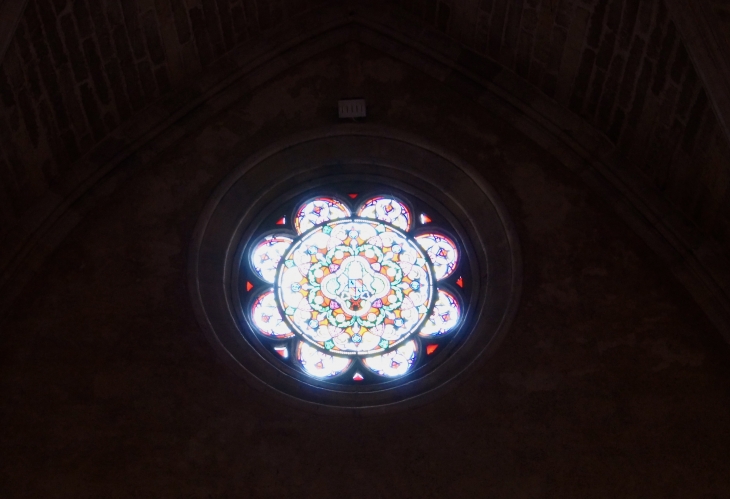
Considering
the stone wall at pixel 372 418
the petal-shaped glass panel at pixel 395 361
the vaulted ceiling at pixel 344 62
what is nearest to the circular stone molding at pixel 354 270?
the petal-shaped glass panel at pixel 395 361

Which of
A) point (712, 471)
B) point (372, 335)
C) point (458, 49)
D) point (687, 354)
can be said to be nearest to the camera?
point (712, 471)

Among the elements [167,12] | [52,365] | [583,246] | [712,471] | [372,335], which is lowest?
[712,471]

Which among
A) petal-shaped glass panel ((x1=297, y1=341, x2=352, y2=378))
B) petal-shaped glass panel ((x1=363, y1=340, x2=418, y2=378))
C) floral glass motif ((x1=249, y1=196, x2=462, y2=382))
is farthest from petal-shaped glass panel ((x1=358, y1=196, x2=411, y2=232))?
petal-shaped glass panel ((x1=297, y1=341, x2=352, y2=378))

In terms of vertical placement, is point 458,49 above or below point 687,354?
above

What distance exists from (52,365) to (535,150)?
3.63 metres

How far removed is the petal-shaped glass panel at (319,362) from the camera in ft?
26.1

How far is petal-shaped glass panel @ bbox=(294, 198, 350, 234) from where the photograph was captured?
28.0 feet

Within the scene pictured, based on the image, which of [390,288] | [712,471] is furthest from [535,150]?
[712,471]

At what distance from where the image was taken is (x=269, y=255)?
839cm

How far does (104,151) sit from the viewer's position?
8281 millimetres

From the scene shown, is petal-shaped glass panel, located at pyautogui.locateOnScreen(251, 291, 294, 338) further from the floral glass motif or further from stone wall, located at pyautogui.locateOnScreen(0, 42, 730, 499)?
stone wall, located at pyautogui.locateOnScreen(0, 42, 730, 499)

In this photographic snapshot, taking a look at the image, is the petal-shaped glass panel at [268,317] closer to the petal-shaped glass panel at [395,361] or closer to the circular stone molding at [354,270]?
the circular stone molding at [354,270]

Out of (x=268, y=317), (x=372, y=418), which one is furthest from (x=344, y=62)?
(x=372, y=418)

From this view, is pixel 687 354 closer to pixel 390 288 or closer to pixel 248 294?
pixel 390 288
